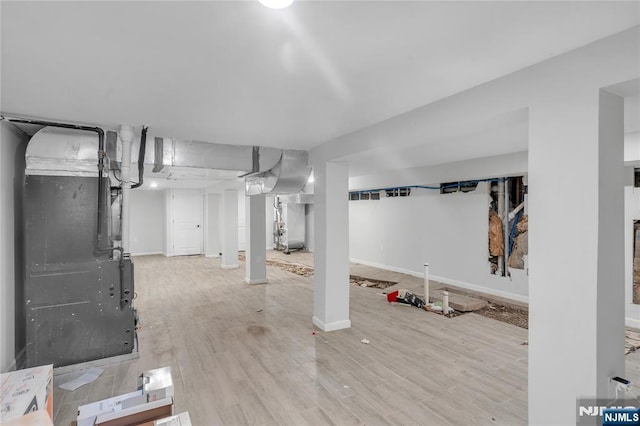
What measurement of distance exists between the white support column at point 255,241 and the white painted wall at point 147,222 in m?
5.07

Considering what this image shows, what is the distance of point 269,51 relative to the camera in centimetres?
160

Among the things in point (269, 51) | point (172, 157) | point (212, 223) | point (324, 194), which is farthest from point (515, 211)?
point (212, 223)

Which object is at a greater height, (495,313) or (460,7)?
(460,7)

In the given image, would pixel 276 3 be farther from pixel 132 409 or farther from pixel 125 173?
pixel 125 173

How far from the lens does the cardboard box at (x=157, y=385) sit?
5.26 feet

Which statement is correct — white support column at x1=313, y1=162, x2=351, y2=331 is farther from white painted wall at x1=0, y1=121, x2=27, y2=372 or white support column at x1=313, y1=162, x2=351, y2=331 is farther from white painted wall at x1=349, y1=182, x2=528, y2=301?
white painted wall at x1=349, y1=182, x2=528, y2=301

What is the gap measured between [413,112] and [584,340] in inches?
70.6

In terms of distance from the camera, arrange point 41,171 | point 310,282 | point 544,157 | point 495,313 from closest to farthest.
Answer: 1. point 544,157
2. point 41,171
3. point 495,313
4. point 310,282

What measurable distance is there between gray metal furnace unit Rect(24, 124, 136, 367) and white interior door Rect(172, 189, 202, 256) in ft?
23.0

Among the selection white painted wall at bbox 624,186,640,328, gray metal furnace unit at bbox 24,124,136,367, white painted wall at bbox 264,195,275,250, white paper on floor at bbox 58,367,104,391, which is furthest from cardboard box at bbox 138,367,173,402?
white painted wall at bbox 264,195,275,250

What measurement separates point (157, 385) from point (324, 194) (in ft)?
8.00

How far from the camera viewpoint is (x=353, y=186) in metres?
8.18

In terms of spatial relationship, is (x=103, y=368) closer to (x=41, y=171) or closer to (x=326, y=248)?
(x=41, y=171)

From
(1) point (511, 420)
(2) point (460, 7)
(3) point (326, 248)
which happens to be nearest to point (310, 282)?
(3) point (326, 248)
